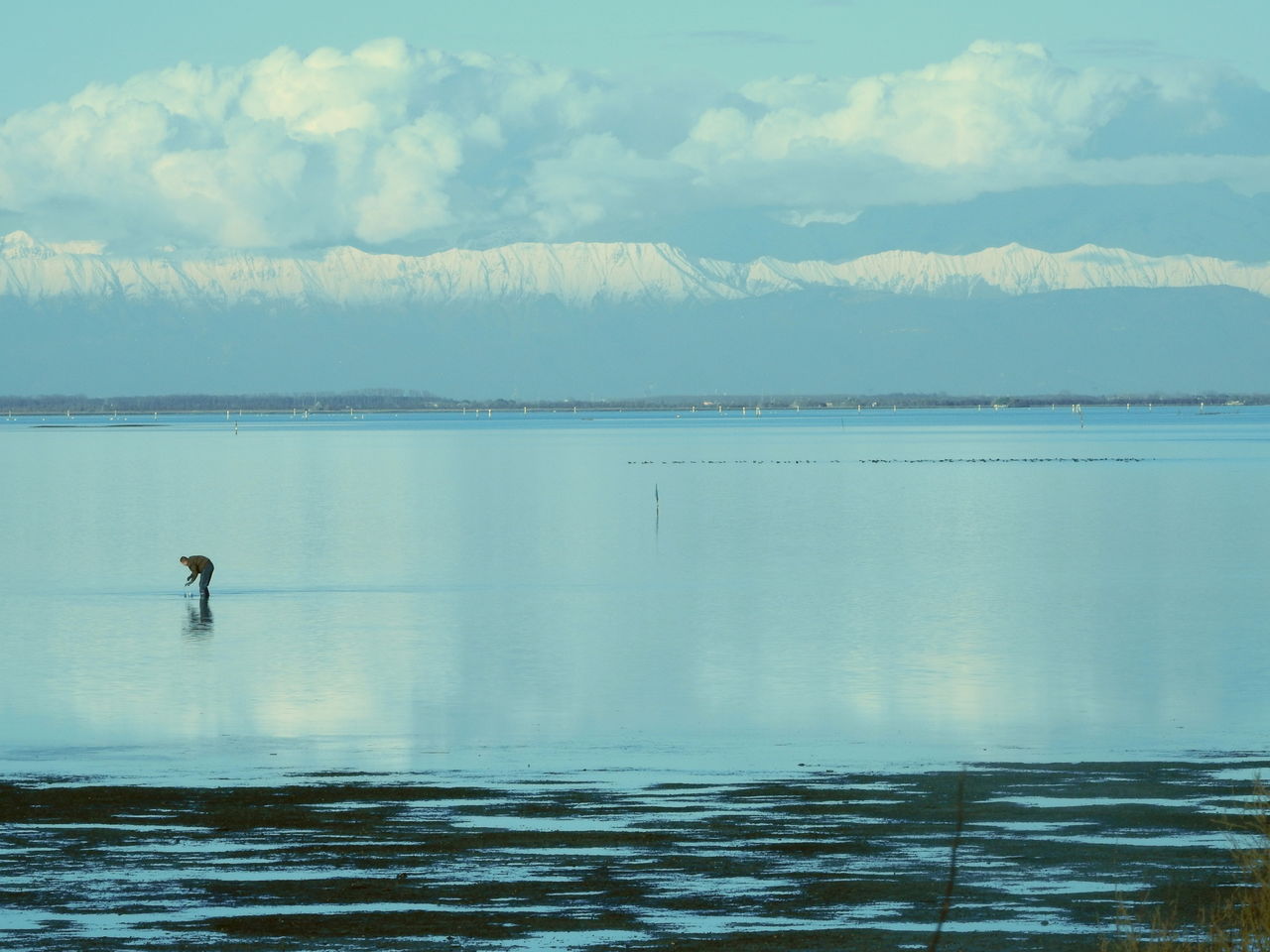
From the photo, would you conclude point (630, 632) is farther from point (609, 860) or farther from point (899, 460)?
point (899, 460)

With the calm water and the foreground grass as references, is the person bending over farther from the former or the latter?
the foreground grass

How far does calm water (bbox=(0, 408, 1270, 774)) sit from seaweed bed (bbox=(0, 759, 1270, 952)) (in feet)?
7.60

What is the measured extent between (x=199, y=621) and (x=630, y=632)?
833 cm

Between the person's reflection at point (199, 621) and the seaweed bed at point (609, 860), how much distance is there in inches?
625

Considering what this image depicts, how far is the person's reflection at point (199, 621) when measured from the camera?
114 ft

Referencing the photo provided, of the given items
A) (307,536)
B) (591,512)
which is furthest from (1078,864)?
(591,512)

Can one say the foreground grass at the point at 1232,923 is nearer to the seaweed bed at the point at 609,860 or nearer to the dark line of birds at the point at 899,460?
the seaweed bed at the point at 609,860

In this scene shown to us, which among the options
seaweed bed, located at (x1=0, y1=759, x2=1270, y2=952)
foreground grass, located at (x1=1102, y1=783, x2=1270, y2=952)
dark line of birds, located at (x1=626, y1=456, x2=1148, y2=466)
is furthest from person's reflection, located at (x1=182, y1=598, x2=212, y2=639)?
dark line of birds, located at (x1=626, y1=456, x2=1148, y2=466)

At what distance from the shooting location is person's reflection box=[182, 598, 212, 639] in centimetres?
3469

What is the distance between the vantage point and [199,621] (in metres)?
37.1

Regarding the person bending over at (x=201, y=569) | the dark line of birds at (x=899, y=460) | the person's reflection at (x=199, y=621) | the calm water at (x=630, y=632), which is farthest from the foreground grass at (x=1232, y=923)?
the dark line of birds at (x=899, y=460)

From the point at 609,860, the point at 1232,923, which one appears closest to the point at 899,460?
the point at 609,860

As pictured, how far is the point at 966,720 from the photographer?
23453mm

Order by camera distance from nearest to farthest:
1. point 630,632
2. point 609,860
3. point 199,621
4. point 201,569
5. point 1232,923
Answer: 1. point 1232,923
2. point 609,860
3. point 630,632
4. point 199,621
5. point 201,569
